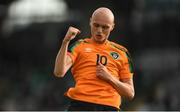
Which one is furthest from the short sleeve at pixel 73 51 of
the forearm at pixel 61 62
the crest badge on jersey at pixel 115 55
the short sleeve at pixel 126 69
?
the short sleeve at pixel 126 69

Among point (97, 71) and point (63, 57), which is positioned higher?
point (63, 57)

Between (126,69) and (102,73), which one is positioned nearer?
(102,73)

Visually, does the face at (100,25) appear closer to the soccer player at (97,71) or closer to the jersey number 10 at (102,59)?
the soccer player at (97,71)

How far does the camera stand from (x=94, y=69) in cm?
615

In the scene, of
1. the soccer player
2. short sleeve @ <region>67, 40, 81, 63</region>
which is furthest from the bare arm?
short sleeve @ <region>67, 40, 81, 63</region>

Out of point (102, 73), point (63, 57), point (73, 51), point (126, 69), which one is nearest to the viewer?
point (63, 57)

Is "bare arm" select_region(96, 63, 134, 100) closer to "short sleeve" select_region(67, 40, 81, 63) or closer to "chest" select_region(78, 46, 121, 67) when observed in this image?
"chest" select_region(78, 46, 121, 67)

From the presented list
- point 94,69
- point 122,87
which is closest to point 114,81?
point 122,87

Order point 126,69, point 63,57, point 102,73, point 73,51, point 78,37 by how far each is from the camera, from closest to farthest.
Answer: point 63,57 < point 102,73 < point 73,51 < point 126,69 < point 78,37

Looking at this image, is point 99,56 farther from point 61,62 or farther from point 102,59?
point 61,62

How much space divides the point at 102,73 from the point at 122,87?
0.69ft

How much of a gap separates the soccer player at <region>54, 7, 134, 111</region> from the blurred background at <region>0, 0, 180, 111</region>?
9.15m

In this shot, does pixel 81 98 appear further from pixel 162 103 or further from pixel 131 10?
pixel 131 10

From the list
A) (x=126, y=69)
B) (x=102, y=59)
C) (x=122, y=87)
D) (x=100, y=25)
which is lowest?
(x=122, y=87)
